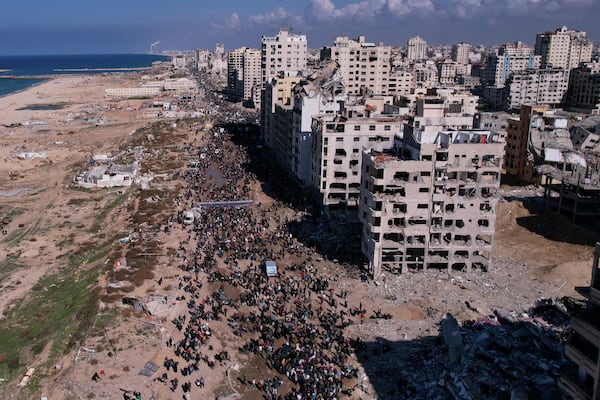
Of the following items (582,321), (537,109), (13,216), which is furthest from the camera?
(537,109)

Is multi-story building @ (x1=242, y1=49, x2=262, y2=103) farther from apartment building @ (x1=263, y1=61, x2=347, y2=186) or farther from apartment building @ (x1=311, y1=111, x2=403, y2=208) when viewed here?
apartment building @ (x1=311, y1=111, x2=403, y2=208)

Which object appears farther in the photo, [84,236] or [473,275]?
[84,236]

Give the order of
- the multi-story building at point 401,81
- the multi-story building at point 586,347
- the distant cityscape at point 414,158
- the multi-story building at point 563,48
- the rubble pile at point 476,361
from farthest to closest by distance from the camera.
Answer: the multi-story building at point 563,48
the multi-story building at point 401,81
the distant cityscape at point 414,158
the rubble pile at point 476,361
the multi-story building at point 586,347

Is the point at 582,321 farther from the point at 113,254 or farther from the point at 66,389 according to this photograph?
the point at 113,254

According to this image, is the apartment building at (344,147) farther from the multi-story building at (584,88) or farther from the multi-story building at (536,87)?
the multi-story building at (584,88)

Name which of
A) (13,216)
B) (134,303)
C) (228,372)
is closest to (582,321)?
(228,372)

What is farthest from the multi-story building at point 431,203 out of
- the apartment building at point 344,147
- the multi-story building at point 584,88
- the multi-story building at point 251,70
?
the multi-story building at point 251,70

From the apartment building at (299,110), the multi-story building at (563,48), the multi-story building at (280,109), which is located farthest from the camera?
the multi-story building at (563,48)
